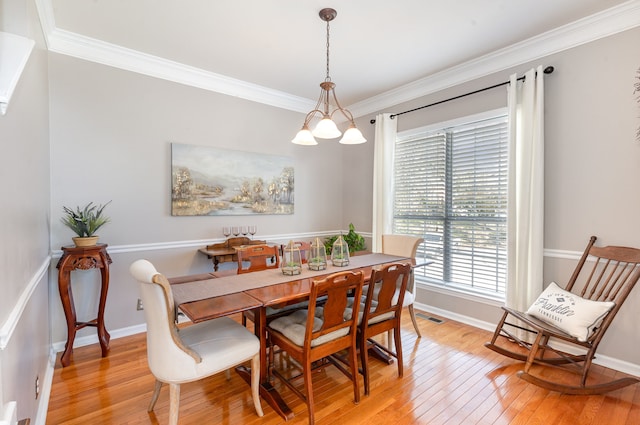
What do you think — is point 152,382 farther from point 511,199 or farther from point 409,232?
point 511,199

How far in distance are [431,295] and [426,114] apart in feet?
7.42

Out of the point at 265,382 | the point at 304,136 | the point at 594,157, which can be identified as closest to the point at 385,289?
the point at 265,382

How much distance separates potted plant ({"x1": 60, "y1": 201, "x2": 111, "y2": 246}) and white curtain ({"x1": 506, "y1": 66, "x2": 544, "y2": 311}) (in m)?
3.88

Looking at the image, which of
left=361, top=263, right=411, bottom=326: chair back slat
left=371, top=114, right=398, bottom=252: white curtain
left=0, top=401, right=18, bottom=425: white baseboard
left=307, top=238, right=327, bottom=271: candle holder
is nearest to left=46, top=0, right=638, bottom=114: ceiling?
left=371, top=114, right=398, bottom=252: white curtain

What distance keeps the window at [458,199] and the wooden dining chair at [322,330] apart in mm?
2007

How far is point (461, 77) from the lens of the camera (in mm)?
3453

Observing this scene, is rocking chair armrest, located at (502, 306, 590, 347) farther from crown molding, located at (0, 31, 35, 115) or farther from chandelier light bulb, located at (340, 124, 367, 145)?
crown molding, located at (0, 31, 35, 115)

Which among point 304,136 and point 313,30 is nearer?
point 304,136

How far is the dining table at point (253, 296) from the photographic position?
1707mm

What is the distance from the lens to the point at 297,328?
2.02m

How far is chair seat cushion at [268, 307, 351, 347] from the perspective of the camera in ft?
6.40

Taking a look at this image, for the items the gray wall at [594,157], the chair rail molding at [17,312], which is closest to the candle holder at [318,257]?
the chair rail molding at [17,312]

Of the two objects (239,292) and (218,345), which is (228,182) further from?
(218,345)

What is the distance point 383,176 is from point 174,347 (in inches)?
128
